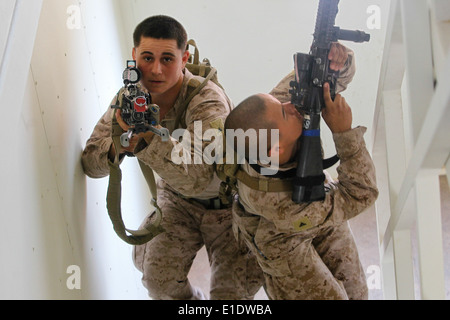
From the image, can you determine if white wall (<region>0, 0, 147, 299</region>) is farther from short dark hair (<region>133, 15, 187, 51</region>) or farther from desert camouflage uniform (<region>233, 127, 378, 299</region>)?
desert camouflage uniform (<region>233, 127, 378, 299</region>)

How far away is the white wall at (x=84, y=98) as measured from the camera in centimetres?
181

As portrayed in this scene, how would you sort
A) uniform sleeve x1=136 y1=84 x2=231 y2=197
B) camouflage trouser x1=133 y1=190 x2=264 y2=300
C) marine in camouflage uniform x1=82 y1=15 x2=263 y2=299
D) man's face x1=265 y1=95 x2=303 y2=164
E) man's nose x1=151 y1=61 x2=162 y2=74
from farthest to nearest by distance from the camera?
camouflage trouser x1=133 y1=190 x2=264 y2=300 → marine in camouflage uniform x1=82 y1=15 x2=263 y2=299 → man's nose x1=151 y1=61 x2=162 y2=74 → uniform sleeve x1=136 y1=84 x2=231 y2=197 → man's face x1=265 y1=95 x2=303 y2=164

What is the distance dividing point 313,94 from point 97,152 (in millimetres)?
838

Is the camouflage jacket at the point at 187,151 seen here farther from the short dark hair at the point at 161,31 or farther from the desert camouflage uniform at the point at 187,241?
the short dark hair at the point at 161,31

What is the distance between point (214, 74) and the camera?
2.51 metres

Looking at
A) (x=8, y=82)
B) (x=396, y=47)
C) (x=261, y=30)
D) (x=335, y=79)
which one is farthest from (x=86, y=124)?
(x=261, y=30)

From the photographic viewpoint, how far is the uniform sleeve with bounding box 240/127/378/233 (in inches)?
78.3

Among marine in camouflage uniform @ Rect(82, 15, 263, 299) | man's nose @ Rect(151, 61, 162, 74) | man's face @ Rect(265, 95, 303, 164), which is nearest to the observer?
man's face @ Rect(265, 95, 303, 164)

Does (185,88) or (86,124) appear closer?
(185,88)

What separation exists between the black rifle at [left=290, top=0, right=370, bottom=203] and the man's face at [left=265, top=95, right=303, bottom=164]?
2cm

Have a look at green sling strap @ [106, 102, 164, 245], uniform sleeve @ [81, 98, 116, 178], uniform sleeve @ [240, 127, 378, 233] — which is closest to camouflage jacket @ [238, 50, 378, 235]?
uniform sleeve @ [240, 127, 378, 233]

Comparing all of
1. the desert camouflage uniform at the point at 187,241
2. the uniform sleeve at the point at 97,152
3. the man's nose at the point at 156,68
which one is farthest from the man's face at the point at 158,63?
the uniform sleeve at the point at 97,152
